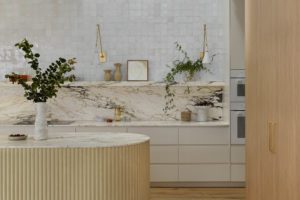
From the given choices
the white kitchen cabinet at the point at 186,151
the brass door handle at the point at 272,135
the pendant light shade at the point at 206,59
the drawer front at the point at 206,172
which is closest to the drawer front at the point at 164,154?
the white kitchen cabinet at the point at 186,151

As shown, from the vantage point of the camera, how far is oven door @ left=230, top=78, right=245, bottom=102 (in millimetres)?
5602

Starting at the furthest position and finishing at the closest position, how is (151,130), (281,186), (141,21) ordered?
(141,21)
(151,130)
(281,186)

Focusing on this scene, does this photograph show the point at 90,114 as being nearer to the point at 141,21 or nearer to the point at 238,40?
the point at 141,21

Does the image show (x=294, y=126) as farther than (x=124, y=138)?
No

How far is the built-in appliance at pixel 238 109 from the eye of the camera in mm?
5586

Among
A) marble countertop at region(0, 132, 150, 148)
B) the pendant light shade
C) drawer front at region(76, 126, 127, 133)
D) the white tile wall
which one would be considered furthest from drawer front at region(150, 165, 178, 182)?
marble countertop at region(0, 132, 150, 148)

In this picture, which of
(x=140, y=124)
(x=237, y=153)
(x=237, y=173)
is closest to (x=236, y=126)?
(x=237, y=153)

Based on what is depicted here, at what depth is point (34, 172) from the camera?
3264 millimetres

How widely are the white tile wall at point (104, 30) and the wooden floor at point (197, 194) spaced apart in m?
1.52

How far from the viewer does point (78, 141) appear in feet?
11.2

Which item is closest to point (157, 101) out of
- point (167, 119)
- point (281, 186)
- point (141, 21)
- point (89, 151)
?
point (167, 119)

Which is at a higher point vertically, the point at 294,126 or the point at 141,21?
the point at 141,21

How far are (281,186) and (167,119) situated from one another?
3.69 meters

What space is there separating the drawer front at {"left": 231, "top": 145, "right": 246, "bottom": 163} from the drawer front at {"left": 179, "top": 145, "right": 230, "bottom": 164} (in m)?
0.06
